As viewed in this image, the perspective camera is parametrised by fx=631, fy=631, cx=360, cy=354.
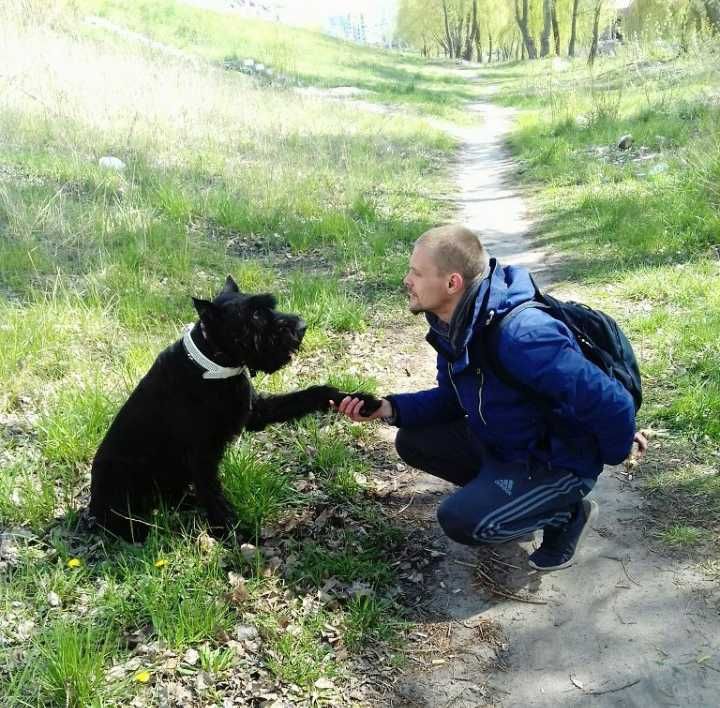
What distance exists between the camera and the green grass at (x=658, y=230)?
3.98 m

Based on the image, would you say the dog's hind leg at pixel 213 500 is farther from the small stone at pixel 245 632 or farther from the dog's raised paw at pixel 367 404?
the dog's raised paw at pixel 367 404

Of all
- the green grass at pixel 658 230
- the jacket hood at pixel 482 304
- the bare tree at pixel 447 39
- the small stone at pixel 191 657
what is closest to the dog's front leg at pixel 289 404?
the jacket hood at pixel 482 304

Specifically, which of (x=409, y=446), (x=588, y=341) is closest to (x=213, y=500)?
(x=409, y=446)

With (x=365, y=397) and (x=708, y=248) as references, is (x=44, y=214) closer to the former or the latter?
(x=365, y=397)

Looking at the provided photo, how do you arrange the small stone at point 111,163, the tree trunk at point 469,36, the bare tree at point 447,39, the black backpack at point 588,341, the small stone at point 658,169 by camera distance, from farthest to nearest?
1. the bare tree at point 447,39
2. the tree trunk at point 469,36
3. the small stone at point 658,169
4. the small stone at point 111,163
5. the black backpack at point 588,341

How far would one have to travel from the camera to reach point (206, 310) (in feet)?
9.72

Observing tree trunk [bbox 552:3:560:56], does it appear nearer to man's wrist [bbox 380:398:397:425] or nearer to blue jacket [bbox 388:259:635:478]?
man's wrist [bbox 380:398:397:425]

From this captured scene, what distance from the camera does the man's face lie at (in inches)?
109

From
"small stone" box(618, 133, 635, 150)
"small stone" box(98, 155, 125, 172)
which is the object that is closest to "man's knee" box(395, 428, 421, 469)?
"small stone" box(98, 155, 125, 172)

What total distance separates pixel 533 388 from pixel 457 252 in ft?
2.18

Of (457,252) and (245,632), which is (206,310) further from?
(245,632)

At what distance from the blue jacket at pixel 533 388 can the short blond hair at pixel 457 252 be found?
8 centimetres

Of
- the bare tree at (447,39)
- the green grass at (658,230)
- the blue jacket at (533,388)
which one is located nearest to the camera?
the blue jacket at (533,388)

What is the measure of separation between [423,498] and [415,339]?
7.01 feet
